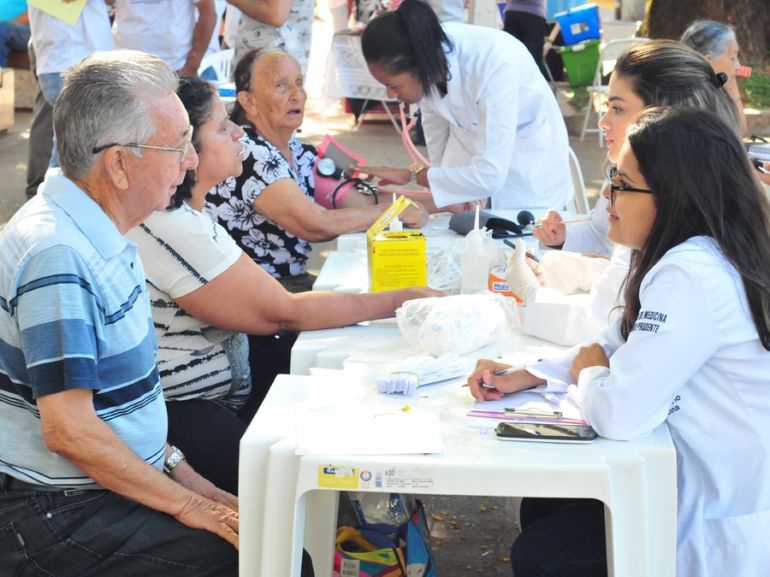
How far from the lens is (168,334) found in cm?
239

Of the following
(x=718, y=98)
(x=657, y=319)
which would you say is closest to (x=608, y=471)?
(x=657, y=319)

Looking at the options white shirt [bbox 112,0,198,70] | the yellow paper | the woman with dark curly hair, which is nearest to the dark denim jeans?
the woman with dark curly hair

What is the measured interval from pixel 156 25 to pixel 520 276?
10.7 ft

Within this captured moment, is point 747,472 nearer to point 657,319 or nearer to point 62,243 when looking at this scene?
point 657,319

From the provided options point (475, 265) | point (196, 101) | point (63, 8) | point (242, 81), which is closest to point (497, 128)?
point (242, 81)

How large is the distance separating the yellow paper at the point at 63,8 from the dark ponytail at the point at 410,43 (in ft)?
4.47

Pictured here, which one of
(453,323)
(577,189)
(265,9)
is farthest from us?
(265,9)

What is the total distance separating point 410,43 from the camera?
372 centimetres

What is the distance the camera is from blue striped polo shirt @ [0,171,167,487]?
1706 mm

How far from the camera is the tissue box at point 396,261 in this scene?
2.64m

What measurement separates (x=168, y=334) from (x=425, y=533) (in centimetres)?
80

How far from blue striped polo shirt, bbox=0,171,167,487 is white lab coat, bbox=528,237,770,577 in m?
0.86

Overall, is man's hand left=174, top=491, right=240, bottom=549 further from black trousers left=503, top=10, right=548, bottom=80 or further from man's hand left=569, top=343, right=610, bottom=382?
black trousers left=503, top=10, right=548, bottom=80

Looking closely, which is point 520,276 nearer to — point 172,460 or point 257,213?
point 172,460
